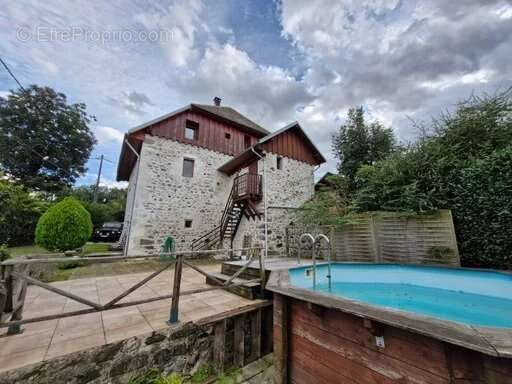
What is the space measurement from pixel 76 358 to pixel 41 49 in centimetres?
787

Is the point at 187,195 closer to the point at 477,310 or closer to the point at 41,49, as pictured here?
the point at 41,49

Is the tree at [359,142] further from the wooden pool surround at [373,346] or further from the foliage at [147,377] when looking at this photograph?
the foliage at [147,377]

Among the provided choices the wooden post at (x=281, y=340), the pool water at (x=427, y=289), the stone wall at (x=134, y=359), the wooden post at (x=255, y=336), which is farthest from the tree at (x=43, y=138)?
the pool water at (x=427, y=289)

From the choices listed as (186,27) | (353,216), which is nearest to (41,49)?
(186,27)

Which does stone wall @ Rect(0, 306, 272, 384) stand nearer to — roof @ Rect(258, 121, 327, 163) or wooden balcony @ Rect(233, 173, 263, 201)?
wooden balcony @ Rect(233, 173, 263, 201)

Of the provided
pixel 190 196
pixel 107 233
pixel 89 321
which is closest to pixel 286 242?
pixel 190 196

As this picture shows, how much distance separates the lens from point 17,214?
9594mm

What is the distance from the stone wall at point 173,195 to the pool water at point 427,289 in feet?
22.5

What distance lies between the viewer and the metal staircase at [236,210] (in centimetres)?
866

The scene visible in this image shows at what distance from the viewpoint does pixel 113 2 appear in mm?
5340

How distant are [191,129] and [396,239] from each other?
34.7 ft

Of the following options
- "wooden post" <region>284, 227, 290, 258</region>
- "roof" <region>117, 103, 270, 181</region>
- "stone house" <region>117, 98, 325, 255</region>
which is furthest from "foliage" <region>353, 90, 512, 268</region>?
"roof" <region>117, 103, 270, 181</region>

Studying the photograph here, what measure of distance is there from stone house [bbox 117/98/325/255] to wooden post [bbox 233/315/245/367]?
538cm

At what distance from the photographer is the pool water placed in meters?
3.26
